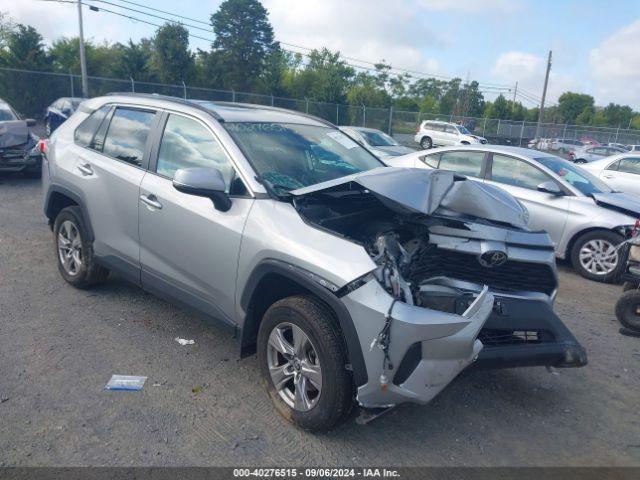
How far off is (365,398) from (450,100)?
215 feet

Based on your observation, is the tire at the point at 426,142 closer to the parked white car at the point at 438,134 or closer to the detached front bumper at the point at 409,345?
the parked white car at the point at 438,134

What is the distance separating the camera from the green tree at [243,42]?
45625mm

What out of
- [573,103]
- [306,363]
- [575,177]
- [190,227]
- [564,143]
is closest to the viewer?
[306,363]

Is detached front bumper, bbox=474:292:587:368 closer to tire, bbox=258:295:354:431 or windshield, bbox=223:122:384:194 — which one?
tire, bbox=258:295:354:431

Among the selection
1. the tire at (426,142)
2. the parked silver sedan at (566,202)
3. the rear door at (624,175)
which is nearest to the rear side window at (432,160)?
the parked silver sedan at (566,202)

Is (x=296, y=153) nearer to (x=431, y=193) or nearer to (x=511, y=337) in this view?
(x=431, y=193)

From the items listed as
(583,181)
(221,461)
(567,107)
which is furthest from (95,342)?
(567,107)

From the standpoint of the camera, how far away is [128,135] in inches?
181

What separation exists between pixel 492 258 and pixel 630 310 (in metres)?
2.67

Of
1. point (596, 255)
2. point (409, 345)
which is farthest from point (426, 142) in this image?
point (409, 345)

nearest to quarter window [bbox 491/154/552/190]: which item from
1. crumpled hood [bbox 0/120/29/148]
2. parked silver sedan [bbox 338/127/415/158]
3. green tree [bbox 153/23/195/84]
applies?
parked silver sedan [bbox 338/127/415/158]

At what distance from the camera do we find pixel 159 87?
27328 millimetres

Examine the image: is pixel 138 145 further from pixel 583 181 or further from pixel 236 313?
pixel 583 181

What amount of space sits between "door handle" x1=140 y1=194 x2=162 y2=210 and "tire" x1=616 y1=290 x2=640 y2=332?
14.5 ft
